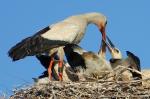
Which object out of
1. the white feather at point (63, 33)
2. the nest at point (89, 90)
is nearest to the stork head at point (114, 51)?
the white feather at point (63, 33)

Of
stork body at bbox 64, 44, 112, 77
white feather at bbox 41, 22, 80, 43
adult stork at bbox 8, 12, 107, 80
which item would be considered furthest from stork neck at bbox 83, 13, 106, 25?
stork body at bbox 64, 44, 112, 77

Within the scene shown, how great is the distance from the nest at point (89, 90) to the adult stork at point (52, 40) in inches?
44.2

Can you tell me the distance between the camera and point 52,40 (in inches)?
497

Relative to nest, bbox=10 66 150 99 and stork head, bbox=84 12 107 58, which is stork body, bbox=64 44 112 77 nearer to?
nest, bbox=10 66 150 99

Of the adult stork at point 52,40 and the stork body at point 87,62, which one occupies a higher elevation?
the adult stork at point 52,40

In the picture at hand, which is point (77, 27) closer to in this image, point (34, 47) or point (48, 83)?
point (34, 47)

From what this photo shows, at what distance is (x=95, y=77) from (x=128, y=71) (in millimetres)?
452

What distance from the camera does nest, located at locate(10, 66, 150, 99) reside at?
35.4 ft

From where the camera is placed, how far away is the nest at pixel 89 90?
424 inches

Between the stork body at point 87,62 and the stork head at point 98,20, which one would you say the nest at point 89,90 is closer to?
the stork body at point 87,62

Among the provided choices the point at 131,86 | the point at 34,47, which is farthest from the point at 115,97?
the point at 34,47

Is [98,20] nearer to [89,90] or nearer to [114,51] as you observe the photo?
[114,51]

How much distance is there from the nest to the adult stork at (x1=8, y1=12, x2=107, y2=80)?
1.12 meters

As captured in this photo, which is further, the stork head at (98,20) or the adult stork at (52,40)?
the stork head at (98,20)
